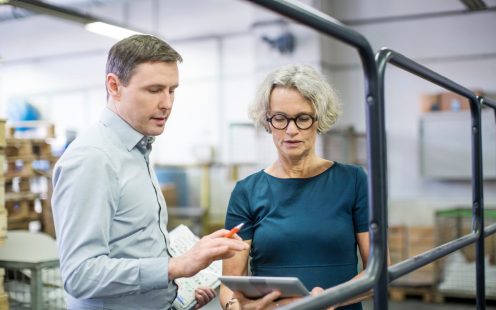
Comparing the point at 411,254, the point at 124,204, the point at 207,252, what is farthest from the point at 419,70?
the point at 411,254

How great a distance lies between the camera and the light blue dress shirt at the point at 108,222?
150cm

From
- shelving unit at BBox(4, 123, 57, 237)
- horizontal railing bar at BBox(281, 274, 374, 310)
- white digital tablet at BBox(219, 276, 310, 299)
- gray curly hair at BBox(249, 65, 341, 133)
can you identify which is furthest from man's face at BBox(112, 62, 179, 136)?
shelving unit at BBox(4, 123, 57, 237)

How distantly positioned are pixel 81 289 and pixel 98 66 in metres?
10.3

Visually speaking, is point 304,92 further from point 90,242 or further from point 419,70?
point 90,242

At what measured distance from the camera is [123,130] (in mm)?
1733

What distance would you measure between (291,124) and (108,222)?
0.69 m

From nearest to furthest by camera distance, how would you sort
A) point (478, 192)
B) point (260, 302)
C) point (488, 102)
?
point (260, 302), point (478, 192), point (488, 102)

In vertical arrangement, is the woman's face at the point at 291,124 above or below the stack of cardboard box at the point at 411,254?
above

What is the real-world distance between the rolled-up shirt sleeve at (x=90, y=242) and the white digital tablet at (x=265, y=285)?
18cm

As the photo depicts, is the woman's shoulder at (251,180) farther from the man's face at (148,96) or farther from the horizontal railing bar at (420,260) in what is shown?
the horizontal railing bar at (420,260)

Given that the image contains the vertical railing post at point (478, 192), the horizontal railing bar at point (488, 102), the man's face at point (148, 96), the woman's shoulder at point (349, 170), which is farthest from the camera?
the horizontal railing bar at point (488, 102)

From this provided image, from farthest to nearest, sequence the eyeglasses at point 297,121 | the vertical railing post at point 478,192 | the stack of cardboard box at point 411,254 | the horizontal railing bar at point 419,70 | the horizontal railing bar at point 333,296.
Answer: the stack of cardboard box at point 411,254, the vertical railing post at point 478,192, the eyeglasses at point 297,121, the horizontal railing bar at point 419,70, the horizontal railing bar at point 333,296

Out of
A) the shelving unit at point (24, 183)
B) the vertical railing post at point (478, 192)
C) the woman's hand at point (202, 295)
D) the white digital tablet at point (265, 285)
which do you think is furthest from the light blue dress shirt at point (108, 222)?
the shelving unit at point (24, 183)

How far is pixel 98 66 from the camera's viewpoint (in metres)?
11.3
